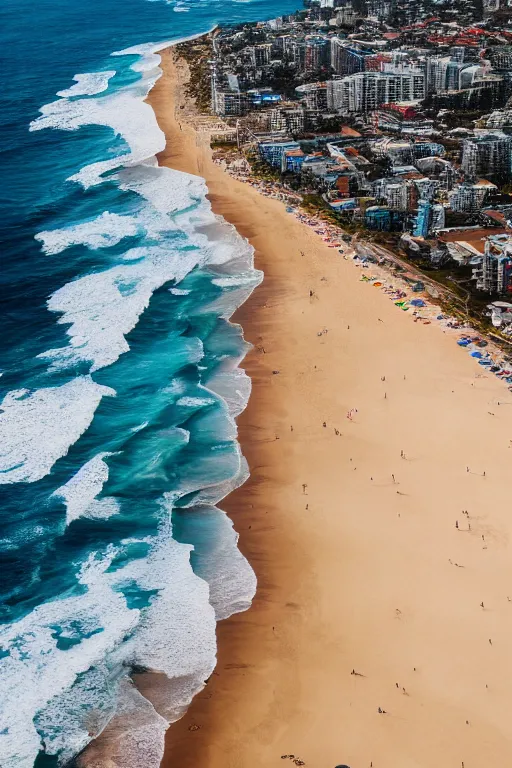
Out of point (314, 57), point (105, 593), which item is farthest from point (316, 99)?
point (105, 593)

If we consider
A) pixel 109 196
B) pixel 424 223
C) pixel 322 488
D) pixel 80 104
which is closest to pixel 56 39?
pixel 80 104

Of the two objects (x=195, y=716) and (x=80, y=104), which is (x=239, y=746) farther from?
(x=80, y=104)

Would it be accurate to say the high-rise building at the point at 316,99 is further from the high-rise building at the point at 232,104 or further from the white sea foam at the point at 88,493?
the white sea foam at the point at 88,493

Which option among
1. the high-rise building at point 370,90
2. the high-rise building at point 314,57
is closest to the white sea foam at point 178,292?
the high-rise building at point 370,90

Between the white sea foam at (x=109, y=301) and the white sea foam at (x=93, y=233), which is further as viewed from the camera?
the white sea foam at (x=93, y=233)

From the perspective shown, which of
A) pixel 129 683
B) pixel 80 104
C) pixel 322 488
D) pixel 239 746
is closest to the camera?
pixel 239 746

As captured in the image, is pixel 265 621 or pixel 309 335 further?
pixel 309 335
